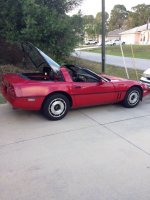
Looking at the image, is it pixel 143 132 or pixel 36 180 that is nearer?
pixel 36 180

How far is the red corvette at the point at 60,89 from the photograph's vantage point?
16.4ft

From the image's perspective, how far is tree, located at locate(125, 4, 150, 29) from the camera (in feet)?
272

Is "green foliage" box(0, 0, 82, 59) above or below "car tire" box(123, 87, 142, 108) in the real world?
above

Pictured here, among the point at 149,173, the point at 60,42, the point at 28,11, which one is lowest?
the point at 149,173

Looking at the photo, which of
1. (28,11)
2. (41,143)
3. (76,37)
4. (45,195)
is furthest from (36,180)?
(76,37)

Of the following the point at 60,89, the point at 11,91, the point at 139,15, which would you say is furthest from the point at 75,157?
the point at 139,15

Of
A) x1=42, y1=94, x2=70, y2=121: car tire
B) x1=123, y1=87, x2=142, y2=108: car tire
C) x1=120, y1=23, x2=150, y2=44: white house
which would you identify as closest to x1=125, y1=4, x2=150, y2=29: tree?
x1=120, y1=23, x2=150, y2=44: white house

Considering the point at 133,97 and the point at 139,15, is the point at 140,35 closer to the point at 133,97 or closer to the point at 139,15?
the point at 139,15

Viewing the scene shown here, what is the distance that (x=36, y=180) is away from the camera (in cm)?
307

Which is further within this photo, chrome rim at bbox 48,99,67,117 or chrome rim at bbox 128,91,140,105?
chrome rim at bbox 128,91,140,105

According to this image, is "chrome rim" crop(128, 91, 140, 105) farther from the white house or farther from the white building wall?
the white building wall

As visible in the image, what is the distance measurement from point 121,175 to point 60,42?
723 cm

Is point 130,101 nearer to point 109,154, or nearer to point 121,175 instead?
point 109,154

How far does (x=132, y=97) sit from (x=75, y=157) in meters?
3.19
